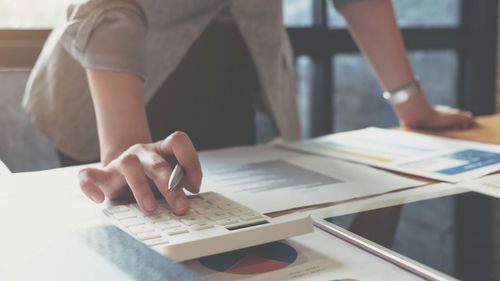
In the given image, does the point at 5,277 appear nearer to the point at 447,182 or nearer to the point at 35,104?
the point at 447,182

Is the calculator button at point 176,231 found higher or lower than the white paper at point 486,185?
higher

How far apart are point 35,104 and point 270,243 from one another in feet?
2.26

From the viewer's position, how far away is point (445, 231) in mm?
474

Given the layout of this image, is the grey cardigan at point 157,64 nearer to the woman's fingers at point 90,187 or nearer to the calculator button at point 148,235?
the woman's fingers at point 90,187

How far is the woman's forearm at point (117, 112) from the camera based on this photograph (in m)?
0.64

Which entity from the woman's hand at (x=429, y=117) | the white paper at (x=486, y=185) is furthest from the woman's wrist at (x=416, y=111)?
the white paper at (x=486, y=185)

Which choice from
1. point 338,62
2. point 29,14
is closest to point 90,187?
point 29,14

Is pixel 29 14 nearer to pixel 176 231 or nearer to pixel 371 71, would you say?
pixel 176 231

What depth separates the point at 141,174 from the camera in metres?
0.48

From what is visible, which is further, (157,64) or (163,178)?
(157,64)

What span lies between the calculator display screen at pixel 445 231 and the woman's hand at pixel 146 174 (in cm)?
15

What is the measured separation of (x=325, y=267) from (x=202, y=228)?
99 millimetres

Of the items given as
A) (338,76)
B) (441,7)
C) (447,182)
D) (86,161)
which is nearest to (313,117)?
(338,76)

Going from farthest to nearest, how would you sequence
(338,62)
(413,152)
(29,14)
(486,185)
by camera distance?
(338,62) → (29,14) → (413,152) → (486,185)
